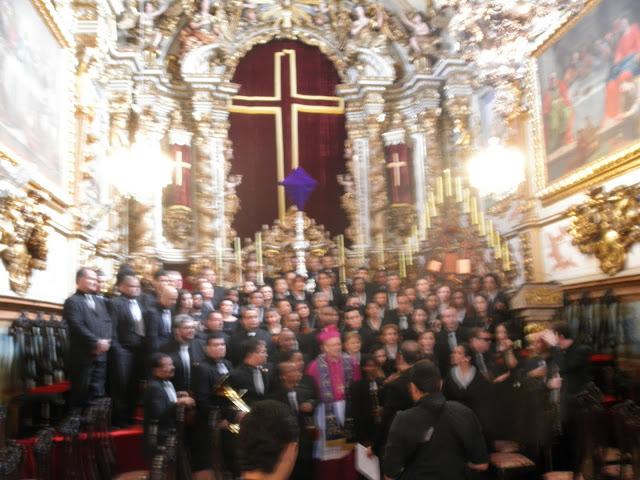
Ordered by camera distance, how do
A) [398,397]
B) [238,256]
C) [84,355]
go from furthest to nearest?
[238,256] → [84,355] → [398,397]

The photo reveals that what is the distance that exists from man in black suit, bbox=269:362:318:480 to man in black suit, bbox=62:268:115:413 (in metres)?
1.68

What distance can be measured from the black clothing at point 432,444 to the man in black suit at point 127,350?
308 centimetres

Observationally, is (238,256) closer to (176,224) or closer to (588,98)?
(176,224)

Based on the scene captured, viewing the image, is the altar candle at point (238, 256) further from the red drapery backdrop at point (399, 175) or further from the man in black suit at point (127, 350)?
the man in black suit at point (127, 350)

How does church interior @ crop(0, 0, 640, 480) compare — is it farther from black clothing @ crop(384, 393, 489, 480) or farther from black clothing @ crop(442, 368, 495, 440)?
black clothing @ crop(384, 393, 489, 480)

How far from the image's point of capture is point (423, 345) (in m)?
5.04

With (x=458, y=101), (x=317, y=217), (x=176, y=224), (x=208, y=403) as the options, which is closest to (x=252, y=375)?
(x=208, y=403)

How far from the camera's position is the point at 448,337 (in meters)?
5.63

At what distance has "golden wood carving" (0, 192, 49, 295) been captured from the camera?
5145mm

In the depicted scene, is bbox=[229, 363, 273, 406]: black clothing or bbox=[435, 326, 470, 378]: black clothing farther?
bbox=[435, 326, 470, 378]: black clothing

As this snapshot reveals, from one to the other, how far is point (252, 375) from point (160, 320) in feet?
4.88

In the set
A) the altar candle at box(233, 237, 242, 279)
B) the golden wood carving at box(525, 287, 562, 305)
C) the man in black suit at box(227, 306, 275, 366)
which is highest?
the altar candle at box(233, 237, 242, 279)

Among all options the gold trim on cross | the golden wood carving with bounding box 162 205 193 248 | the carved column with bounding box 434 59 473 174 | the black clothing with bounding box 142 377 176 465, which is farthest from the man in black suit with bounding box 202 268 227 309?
the carved column with bounding box 434 59 473 174

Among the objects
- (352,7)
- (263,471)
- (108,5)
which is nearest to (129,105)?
(108,5)
